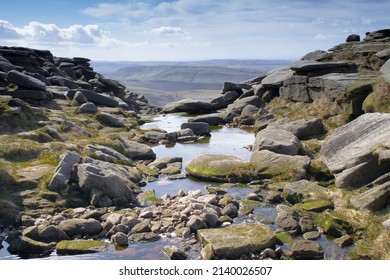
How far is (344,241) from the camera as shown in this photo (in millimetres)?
14906

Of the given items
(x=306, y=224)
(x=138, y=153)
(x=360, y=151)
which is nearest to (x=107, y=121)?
(x=138, y=153)

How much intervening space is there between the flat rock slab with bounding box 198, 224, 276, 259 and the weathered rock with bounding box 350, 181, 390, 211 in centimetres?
426

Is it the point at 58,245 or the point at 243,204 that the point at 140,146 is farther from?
the point at 58,245

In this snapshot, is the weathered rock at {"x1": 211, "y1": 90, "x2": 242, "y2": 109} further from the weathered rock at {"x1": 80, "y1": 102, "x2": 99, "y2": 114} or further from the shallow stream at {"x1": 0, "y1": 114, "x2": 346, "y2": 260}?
the weathered rock at {"x1": 80, "y1": 102, "x2": 99, "y2": 114}

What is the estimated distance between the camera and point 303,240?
49.5ft

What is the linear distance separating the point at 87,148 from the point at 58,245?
11.9 metres

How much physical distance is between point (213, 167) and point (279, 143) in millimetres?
5024

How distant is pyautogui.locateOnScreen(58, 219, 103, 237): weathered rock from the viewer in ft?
53.3

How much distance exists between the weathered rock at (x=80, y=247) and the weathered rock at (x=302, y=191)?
30.3ft

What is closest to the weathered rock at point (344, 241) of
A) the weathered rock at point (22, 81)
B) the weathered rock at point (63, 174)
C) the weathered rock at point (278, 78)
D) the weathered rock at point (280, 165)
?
the weathered rock at point (280, 165)

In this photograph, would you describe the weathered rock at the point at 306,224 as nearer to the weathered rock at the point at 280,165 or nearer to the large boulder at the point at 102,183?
the weathered rock at the point at 280,165

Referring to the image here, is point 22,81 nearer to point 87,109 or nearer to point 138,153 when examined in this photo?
point 87,109

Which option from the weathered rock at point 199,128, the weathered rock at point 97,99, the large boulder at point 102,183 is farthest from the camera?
the weathered rock at point 97,99

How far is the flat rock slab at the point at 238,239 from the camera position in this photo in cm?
1405
